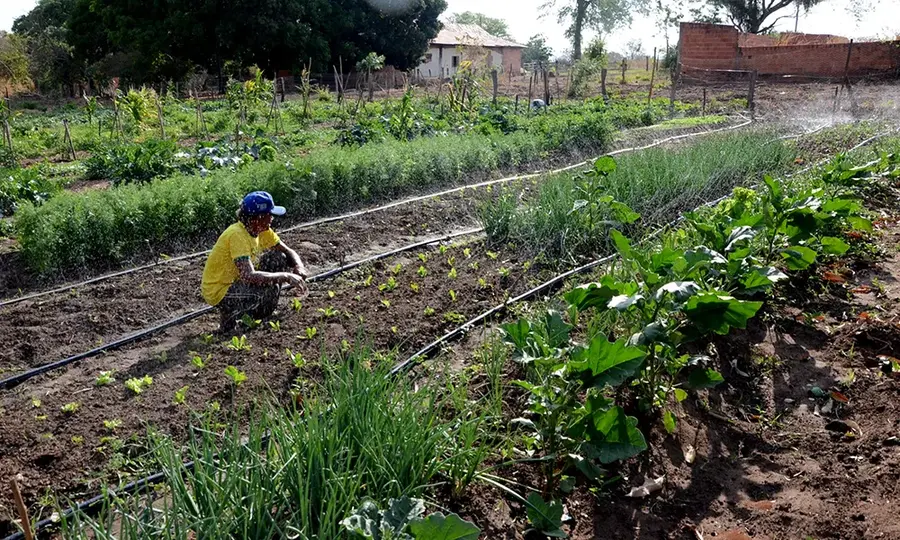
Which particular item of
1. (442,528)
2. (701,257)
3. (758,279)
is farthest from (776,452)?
(442,528)

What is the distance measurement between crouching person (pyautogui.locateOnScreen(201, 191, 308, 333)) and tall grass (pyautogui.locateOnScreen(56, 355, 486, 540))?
2.25m

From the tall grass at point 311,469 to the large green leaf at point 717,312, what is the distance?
1.01 meters

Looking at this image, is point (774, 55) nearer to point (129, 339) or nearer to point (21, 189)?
point (21, 189)

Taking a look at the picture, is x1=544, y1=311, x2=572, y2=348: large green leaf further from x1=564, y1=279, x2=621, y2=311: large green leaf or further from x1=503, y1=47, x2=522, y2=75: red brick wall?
x1=503, y1=47, x2=522, y2=75: red brick wall

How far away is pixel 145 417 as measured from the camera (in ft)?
12.2

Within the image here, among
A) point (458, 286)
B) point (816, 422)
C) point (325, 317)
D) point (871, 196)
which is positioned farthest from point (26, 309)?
point (871, 196)

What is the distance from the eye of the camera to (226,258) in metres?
4.70

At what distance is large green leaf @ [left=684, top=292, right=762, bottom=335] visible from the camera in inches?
109

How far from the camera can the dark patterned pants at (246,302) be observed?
476 centimetres

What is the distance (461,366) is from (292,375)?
973 millimetres

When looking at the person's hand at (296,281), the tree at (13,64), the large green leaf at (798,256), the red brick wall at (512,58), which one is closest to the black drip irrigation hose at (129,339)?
the person's hand at (296,281)

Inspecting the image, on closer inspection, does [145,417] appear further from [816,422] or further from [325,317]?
[816,422]

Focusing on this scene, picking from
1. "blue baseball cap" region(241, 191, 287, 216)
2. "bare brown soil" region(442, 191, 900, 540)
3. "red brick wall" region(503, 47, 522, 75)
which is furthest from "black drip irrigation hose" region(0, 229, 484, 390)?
"red brick wall" region(503, 47, 522, 75)

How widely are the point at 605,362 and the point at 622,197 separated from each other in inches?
156
